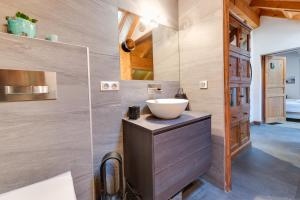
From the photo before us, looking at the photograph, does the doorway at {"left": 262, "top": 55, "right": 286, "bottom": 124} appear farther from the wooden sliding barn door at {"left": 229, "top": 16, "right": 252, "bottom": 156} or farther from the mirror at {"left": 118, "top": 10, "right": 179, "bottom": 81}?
the mirror at {"left": 118, "top": 10, "right": 179, "bottom": 81}

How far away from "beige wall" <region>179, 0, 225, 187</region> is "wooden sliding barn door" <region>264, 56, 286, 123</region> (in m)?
3.53

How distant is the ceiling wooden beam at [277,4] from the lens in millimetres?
2666

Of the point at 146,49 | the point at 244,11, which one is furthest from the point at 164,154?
the point at 244,11

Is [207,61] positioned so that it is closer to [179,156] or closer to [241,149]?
[179,156]

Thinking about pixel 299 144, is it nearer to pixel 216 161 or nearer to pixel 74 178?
pixel 216 161

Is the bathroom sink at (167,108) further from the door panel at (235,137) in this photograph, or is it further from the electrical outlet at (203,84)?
the door panel at (235,137)

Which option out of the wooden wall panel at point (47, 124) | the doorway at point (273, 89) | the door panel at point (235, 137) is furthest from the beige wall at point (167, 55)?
the doorway at point (273, 89)

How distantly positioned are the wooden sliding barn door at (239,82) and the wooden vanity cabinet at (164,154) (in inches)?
43.6

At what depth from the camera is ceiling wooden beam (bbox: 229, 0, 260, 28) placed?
9.56ft

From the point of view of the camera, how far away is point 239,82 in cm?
236

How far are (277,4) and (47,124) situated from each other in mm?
4273

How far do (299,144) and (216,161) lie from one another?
229 cm

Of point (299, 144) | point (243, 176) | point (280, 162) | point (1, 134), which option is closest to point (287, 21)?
point (299, 144)

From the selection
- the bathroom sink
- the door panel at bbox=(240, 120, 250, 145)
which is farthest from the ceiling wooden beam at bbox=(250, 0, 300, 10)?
the bathroom sink
